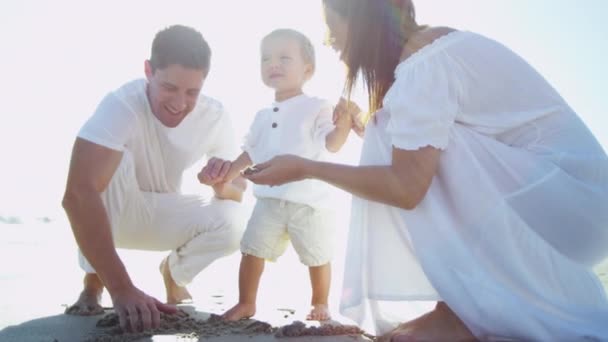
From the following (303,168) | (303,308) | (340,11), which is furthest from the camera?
(303,308)

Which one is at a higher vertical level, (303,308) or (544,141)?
(544,141)

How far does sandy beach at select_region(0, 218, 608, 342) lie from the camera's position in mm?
2543

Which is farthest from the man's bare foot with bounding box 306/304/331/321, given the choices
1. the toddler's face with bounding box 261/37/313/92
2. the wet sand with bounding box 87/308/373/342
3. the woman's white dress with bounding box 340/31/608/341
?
the toddler's face with bounding box 261/37/313/92

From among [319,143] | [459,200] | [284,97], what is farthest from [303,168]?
[284,97]

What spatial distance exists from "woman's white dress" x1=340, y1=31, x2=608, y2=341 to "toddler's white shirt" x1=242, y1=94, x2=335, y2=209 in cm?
121

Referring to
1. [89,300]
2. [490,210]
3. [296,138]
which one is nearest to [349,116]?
[296,138]

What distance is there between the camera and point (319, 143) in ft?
12.2

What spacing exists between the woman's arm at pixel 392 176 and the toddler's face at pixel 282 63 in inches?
59.6

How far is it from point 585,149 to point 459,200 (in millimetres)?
513

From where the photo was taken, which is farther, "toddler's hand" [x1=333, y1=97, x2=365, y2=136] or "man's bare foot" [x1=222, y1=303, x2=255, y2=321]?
"toddler's hand" [x1=333, y1=97, x2=365, y2=136]

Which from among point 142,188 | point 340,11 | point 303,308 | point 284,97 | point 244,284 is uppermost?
point 340,11

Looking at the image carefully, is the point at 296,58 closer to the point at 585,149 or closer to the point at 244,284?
the point at 244,284

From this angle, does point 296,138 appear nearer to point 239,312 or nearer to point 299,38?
point 299,38

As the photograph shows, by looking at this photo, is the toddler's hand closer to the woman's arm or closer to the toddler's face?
the toddler's face
